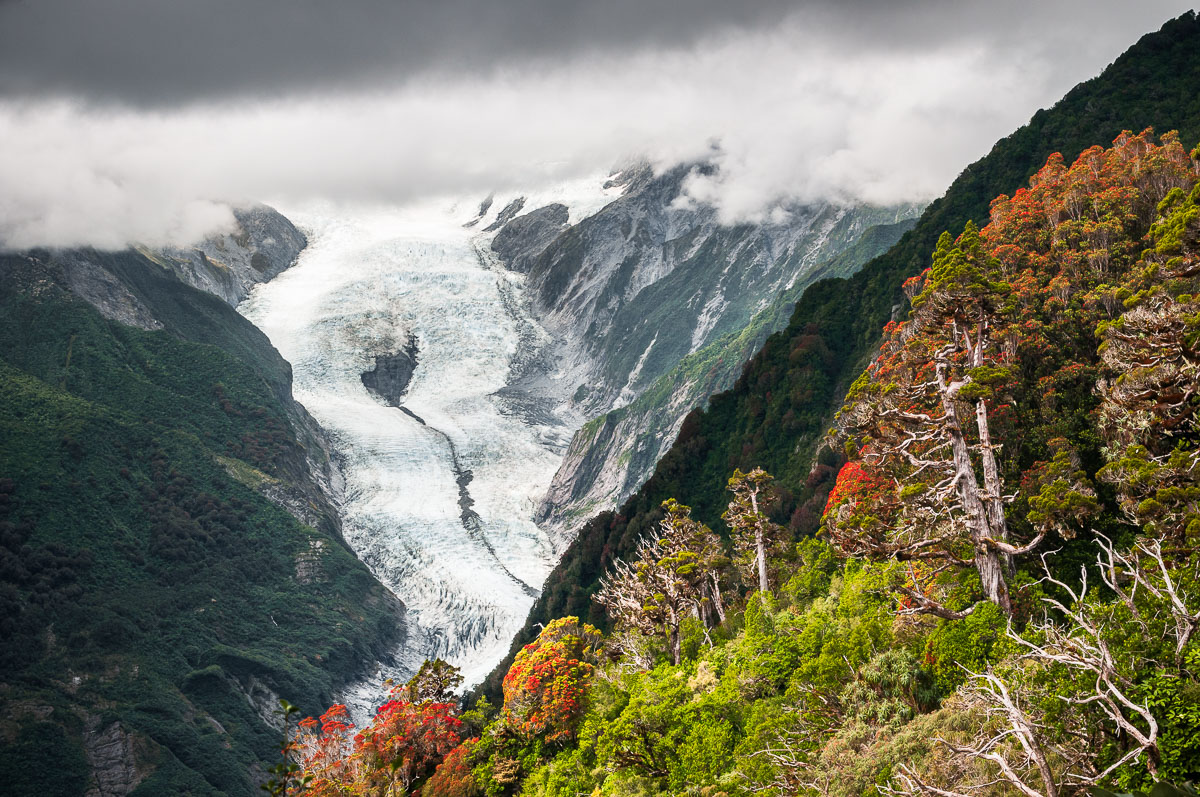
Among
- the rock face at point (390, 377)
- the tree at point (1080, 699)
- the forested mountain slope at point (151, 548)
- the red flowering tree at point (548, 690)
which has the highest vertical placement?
the rock face at point (390, 377)

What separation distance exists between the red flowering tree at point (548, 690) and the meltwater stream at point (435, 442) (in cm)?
5866

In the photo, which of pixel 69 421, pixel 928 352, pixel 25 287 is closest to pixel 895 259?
pixel 928 352

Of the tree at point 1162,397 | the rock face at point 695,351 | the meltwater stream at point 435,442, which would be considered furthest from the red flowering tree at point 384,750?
the rock face at point 695,351

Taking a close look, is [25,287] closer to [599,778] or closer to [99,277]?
[99,277]

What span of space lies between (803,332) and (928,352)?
30.8 m

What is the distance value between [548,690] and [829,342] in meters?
32.2

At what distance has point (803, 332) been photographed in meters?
59.7

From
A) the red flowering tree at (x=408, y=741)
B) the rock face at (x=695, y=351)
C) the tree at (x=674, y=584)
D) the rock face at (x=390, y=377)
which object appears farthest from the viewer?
the rock face at (x=390, y=377)

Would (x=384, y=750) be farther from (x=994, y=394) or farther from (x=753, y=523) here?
(x=994, y=394)

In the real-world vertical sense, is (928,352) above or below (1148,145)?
below

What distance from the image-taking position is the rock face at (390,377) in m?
168

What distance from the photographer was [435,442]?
486 feet

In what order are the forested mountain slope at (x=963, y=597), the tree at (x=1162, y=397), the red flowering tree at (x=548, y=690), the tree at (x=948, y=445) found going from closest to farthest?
the forested mountain slope at (x=963, y=597)
the tree at (x=1162, y=397)
the tree at (x=948, y=445)
the red flowering tree at (x=548, y=690)

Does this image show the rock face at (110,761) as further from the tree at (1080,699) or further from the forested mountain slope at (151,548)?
the tree at (1080,699)
